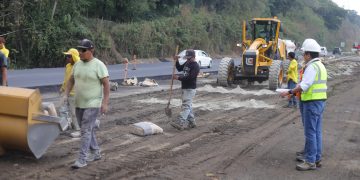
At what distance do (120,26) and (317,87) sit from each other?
3274cm

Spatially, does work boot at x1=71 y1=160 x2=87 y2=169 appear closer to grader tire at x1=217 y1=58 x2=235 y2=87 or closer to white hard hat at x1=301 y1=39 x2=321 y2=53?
white hard hat at x1=301 y1=39 x2=321 y2=53

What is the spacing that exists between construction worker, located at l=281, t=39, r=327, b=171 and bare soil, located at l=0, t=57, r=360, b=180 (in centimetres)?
26

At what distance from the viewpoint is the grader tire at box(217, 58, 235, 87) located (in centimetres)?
2047

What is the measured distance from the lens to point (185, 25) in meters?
49.3

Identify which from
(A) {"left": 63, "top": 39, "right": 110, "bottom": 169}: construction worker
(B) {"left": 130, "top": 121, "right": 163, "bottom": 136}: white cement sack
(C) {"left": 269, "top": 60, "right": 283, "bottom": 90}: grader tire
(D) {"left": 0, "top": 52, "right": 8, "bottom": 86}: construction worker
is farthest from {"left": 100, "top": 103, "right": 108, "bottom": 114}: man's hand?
(C) {"left": 269, "top": 60, "right": 283, "bottom": 90}: grader tire

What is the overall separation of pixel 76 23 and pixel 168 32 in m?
14.0

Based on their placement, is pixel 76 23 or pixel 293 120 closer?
pixel 293 120

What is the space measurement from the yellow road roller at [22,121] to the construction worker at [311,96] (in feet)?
12.3

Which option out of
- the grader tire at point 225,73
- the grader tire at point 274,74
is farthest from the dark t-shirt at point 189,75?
the grader tire at point 225,73

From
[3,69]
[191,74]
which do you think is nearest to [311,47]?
[191,74]

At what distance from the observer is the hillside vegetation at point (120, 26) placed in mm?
28812

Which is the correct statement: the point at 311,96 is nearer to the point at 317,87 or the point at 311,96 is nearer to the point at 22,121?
the point at 317,87

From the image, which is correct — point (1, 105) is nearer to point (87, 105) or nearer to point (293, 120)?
point (87, 105)

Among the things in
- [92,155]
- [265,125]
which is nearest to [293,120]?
[265,125]
